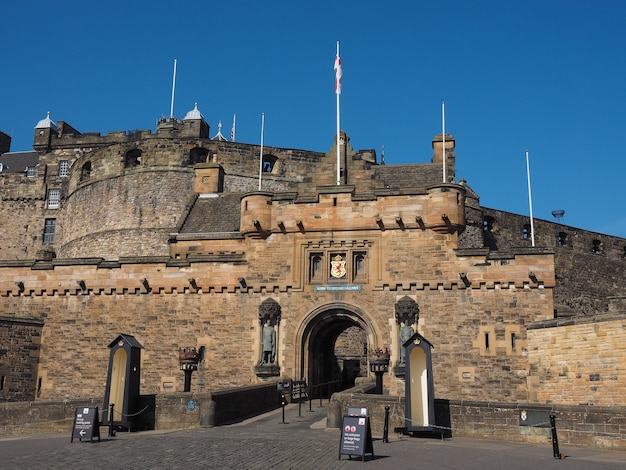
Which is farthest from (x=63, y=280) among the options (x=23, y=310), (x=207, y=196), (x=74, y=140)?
(x=74, y=140)

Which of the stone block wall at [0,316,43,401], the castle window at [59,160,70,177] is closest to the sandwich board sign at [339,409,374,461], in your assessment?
the stone block wall at [0,316,43,401]

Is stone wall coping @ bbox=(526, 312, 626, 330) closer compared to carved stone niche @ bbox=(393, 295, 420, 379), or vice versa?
stone wall coping @ bbox=(526, 312, 626, 330)

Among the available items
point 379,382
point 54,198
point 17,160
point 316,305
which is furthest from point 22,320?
point 17,160

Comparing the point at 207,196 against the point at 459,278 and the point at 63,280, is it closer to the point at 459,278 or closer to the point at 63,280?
the point at 63,280

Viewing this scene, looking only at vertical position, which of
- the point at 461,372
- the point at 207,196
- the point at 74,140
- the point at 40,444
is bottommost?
the point at 40,444

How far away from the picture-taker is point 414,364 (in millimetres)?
16344

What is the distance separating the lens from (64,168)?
5578cm

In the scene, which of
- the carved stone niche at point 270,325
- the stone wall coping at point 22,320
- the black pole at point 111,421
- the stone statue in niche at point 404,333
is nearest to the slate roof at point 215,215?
the carved stone niche at point 270,325

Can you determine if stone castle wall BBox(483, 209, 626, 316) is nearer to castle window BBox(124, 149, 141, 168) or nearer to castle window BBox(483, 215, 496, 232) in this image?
castle window BBox(483, 215, 496, 232)

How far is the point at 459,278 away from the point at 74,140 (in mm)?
41584

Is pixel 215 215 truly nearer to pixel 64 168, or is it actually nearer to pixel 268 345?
pixel 268 345

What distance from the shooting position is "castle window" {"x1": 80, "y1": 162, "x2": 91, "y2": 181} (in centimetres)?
4622

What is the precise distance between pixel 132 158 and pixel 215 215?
14765mm

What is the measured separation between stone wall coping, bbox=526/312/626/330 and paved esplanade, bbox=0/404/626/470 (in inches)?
271
